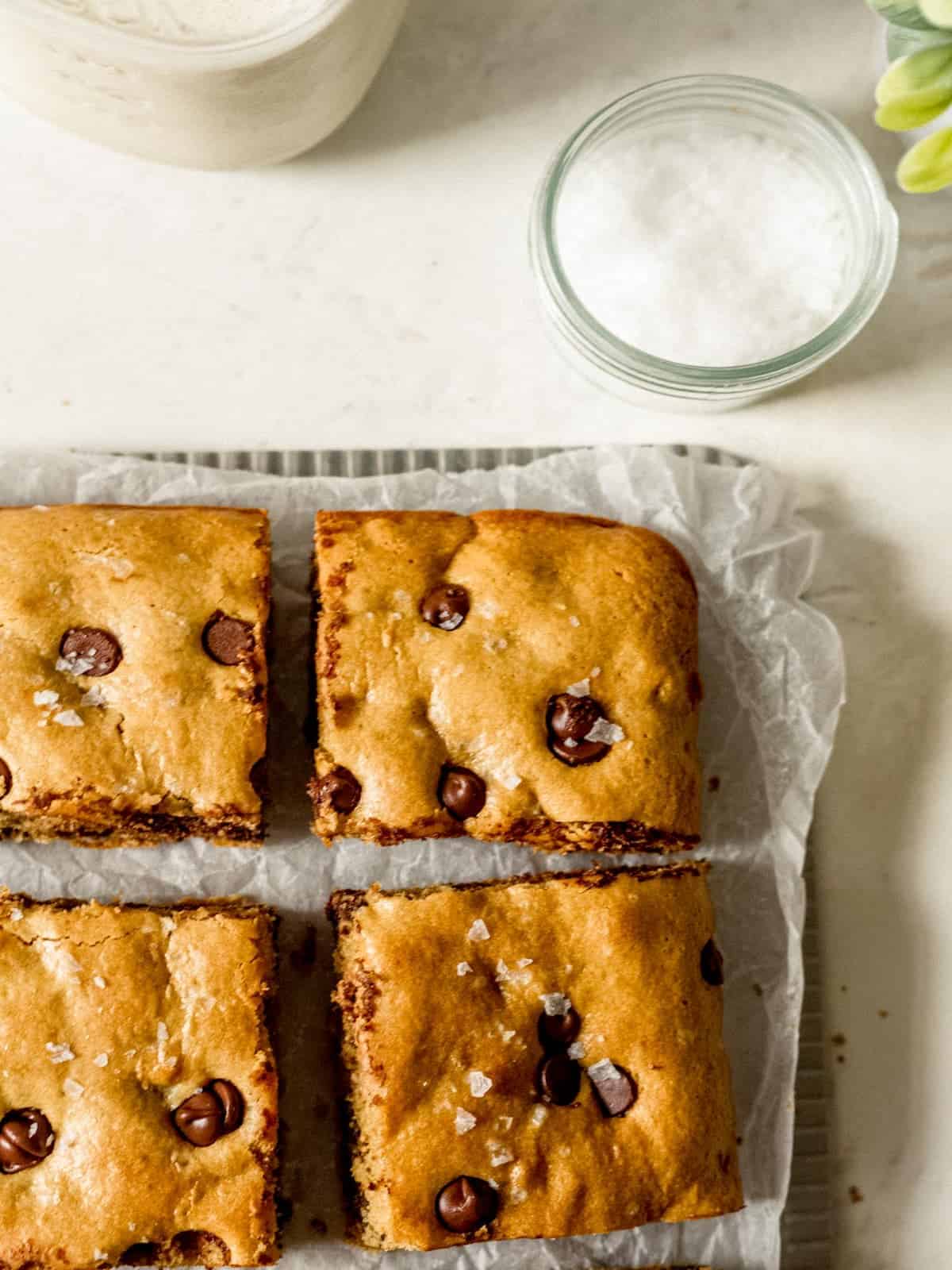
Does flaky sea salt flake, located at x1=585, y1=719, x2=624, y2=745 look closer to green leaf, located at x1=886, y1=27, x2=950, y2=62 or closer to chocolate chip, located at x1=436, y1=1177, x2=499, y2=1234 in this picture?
chocolate chip, located at x1=436, y1=1177, x2=499, y2=1234

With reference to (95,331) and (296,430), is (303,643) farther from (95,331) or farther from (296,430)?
(95,331)

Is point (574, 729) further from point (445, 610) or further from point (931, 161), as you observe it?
point (931, 161)

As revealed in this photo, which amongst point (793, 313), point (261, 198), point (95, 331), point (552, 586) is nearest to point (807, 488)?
point (793, 313)

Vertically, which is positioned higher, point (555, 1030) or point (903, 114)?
point (903, 114)

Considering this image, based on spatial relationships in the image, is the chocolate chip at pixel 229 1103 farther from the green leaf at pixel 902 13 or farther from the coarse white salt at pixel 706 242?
the green leaf at pixel 902 13

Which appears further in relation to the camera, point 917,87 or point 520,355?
point 520,355

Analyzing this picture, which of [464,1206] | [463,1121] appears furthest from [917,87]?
[464,1206]

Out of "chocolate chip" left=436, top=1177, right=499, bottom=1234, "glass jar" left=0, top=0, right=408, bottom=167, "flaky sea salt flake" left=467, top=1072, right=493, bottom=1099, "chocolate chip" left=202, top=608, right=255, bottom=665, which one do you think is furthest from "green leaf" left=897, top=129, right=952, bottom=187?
"chocolate chip" left=436, top=1177, right=499, bottom=1234

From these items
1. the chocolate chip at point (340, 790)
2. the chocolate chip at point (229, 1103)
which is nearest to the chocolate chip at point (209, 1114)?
the chocolate chip at point (229, 1103)
